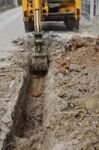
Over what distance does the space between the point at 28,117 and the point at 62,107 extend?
52.8 inches

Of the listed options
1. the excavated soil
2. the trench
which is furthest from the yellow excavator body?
the trench

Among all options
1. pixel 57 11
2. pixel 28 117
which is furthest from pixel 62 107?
pixel 57 11

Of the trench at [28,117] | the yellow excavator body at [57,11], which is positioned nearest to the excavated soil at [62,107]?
the trench at [28,117]

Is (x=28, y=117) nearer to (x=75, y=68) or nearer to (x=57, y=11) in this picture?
(x=75, y=68)

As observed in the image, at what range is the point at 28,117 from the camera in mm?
7438

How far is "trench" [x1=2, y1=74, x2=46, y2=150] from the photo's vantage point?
578 cm

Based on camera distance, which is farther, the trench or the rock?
the rock

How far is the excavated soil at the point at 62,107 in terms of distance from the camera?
5230 mm

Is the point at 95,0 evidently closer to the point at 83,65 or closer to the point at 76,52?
the point at 76,52

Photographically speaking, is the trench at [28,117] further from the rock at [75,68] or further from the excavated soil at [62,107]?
the rock at [75,68]

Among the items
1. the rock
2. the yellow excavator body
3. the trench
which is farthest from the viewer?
the yellow excavator body

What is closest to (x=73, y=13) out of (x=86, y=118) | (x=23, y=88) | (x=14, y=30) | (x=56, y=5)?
(x=56, y=5)

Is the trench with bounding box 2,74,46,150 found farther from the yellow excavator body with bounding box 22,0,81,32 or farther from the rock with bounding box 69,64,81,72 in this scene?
the yellow excavator body with bounding box 22,0,81,32

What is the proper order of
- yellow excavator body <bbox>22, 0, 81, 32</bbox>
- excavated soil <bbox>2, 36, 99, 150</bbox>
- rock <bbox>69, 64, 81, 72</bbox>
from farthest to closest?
yellow excavator body <bbox>22, 0, 81, 32</bbox>
rock <bbox>69, 64, 81, 72</bbox>
excavated soil <bbox>2, 36, 99, 150</bbox>
